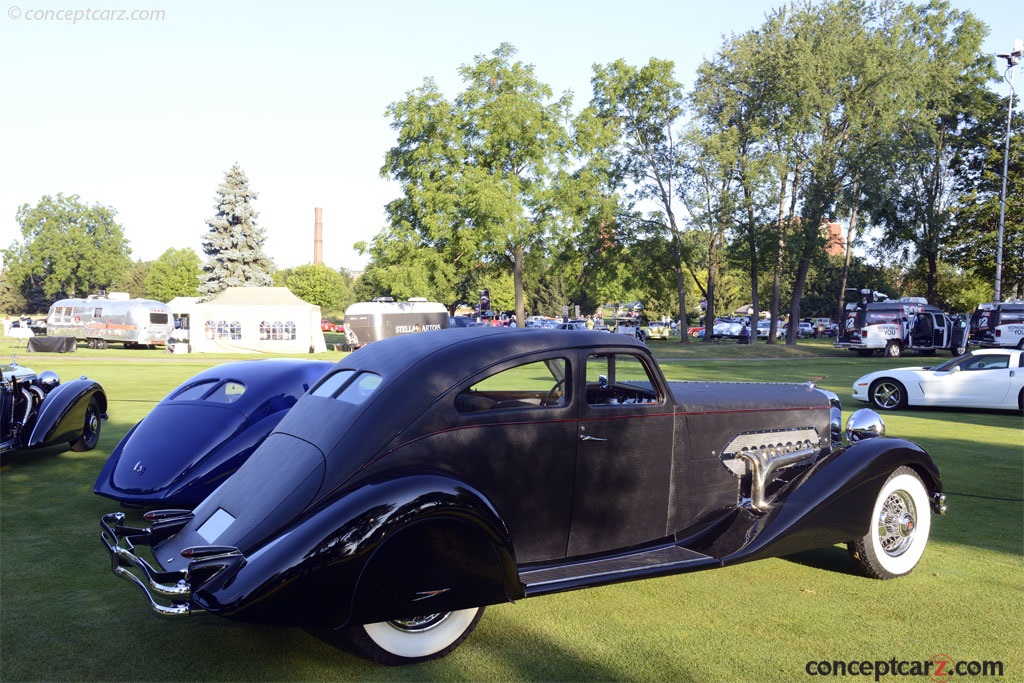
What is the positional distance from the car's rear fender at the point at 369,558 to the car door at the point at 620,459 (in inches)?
30.1

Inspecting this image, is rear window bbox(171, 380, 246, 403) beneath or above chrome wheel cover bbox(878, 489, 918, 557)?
above

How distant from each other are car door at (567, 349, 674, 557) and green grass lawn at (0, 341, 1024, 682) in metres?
0.52

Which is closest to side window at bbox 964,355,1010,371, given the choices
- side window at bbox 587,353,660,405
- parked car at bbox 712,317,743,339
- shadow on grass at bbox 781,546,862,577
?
shadow on grass at bbox 781,546,862,577

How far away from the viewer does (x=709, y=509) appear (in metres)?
5.10

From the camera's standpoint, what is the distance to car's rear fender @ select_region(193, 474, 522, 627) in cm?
338

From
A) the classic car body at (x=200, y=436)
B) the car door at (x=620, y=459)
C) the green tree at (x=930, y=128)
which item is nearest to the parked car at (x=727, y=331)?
the green tree at (x=930, y=128)

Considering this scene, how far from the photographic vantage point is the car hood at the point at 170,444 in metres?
6.21

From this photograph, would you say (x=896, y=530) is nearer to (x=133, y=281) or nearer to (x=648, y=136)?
(x=648, y=136)

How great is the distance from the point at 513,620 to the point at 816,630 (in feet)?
5.71

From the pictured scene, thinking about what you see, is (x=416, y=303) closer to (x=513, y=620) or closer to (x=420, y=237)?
(x=420, y=237)

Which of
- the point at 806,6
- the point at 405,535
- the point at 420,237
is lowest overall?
the point at 405,535

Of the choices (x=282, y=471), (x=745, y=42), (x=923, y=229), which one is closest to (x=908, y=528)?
(x=282, y=471)

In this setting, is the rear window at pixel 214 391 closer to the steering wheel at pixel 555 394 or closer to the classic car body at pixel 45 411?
the classic car body at pixel 45 411

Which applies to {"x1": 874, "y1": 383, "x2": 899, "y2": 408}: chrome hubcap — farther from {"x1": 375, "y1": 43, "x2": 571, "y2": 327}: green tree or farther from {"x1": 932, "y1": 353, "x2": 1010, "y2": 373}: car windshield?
{"x1": 375, "y1": 43, "x2": 571, "y2": 327}: green tree
